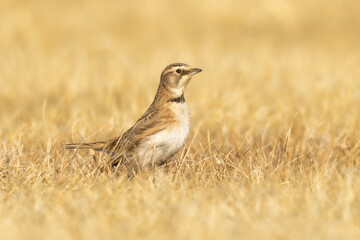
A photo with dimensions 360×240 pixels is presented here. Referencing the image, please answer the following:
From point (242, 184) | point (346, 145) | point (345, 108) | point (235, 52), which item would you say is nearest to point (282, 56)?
point (235, 52)

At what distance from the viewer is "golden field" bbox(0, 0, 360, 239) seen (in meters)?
4.05

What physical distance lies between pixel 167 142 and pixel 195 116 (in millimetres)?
2622

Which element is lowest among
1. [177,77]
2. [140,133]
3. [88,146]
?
[88,146]

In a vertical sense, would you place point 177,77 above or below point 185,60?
above

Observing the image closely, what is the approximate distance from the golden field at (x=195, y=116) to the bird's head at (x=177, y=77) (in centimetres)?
45

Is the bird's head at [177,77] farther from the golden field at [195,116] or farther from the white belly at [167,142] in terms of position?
the golden field at [195,116]

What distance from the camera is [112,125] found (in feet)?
22.5

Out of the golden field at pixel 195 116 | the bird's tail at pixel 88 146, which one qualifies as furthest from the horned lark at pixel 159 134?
the golden field at pixel 195 116

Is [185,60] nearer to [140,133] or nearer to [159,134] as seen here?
[140,133]

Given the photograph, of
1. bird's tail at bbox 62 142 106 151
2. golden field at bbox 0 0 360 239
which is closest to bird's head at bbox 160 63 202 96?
golden field at bbox 0 0 360 239

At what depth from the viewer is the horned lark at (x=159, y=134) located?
5445mm

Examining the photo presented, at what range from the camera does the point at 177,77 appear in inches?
226

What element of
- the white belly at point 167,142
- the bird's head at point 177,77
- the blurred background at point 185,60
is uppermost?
the bird's head at point 177,77

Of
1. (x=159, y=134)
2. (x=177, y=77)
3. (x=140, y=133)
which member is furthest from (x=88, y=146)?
(x=177, y=77)
